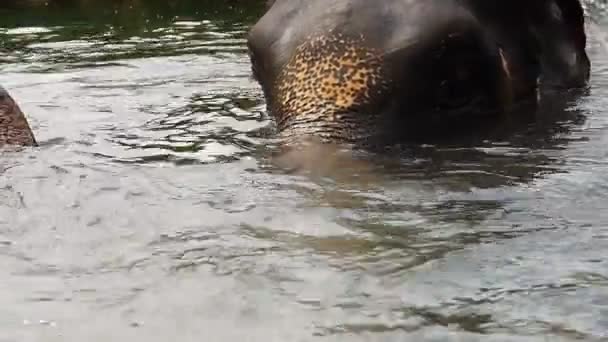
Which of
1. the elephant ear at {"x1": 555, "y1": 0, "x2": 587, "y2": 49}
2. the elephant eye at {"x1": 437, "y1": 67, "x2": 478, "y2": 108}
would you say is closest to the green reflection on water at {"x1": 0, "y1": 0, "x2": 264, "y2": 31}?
the elephant ear at {"x1": 555, "y1": 0, "x2": 587, "y2": 49}

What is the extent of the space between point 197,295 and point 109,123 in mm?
2217

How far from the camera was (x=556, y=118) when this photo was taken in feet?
13.3

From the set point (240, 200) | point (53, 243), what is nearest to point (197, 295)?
point (53, 243)

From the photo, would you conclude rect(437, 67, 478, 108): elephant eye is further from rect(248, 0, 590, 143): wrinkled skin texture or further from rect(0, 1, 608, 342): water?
rect(0, 1, 608, 342): water

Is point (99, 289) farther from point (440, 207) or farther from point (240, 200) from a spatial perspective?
point (440, 207)

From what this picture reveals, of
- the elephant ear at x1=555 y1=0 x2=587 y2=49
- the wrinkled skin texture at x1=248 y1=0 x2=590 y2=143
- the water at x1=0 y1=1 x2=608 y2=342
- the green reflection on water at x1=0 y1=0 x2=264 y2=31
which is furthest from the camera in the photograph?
the green reflection on water at x1=0 y1=0 x2=264 y2=31

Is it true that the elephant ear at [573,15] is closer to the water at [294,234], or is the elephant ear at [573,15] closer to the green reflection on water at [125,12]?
the water at [294,234]

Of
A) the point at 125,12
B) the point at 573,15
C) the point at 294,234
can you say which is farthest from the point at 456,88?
the point at 125,12

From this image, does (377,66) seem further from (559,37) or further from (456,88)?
(559,37)

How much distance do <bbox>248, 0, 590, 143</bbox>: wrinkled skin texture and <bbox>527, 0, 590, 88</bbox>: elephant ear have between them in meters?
0.36

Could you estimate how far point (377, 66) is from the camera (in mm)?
3498

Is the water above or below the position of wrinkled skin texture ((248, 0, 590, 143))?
below

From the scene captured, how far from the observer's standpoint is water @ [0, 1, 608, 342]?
1.95 m

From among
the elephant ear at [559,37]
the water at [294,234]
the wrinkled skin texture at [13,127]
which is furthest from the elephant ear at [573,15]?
the wrinkled skin texture at [13,127]
